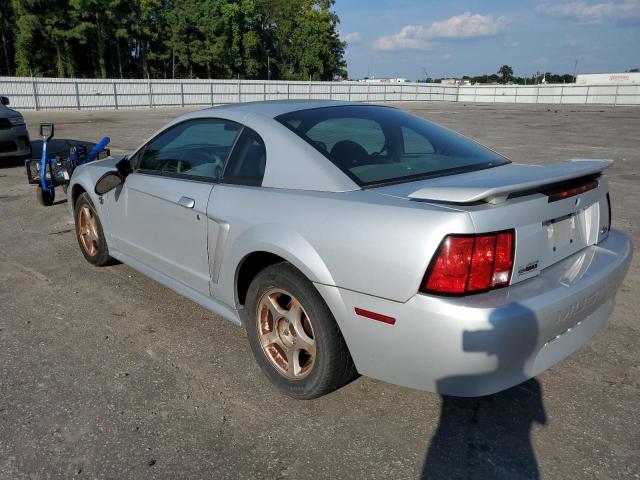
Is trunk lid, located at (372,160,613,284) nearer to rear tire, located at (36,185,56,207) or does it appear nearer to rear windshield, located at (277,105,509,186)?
rear windshield, located at (277,105,509,186)

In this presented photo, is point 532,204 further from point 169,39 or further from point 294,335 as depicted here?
point 169,39

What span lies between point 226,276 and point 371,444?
1193 mm

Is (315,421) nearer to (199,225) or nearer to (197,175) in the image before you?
(199,225)

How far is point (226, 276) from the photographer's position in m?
2.98

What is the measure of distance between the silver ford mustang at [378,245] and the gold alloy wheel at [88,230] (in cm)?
115

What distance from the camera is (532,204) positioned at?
7.30ft

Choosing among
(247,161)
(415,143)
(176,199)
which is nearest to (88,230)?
(176,199)

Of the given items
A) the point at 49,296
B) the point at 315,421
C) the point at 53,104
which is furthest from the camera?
the point at 53,104

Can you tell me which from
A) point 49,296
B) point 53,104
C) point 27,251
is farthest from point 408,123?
point 53,104

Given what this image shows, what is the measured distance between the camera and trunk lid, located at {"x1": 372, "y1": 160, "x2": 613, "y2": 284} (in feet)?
6.91

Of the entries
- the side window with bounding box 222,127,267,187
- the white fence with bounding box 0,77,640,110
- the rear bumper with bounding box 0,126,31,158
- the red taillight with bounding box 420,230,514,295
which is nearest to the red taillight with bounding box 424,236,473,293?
the red taillight with bounding box 420,230,514,295

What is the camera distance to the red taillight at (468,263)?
6.75 ft

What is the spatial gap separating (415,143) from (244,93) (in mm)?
36431

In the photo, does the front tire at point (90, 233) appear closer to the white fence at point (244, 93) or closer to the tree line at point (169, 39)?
the white fence at point (244, 93)
